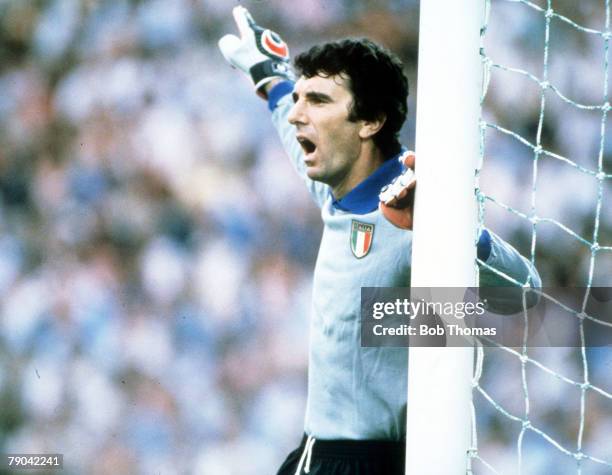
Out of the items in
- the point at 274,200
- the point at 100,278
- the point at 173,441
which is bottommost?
the point at 173,441

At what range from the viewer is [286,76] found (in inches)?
53.9

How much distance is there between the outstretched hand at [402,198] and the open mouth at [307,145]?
35cm

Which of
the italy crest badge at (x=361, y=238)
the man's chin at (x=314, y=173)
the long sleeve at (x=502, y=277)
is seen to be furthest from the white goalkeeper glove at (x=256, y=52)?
the long sleeve at (x=502, y=277)

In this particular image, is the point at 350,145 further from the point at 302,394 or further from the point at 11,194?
the point at 11,194

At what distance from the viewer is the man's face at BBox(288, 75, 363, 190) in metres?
1.24

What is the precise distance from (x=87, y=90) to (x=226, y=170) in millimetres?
268

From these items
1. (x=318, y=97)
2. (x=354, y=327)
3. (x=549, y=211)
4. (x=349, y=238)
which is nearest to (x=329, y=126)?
(x=318, y=97)

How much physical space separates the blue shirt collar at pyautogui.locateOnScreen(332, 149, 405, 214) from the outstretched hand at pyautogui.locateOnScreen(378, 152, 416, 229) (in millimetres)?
246

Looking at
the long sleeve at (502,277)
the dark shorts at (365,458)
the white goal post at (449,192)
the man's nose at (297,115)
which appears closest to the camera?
the white goal post at (449,192)

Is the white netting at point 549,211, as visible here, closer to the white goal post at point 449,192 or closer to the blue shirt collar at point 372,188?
the blue shirt collar at point 372,188

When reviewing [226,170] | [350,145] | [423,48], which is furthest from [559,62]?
[423,48]

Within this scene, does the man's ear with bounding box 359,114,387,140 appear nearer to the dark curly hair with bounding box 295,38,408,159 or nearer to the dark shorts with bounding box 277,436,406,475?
the dark curly hair with bounding box 295,38,408,159

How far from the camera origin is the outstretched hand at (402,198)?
35.9 inches

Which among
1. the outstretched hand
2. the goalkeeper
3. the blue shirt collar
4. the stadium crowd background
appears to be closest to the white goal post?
the outstretched hand
